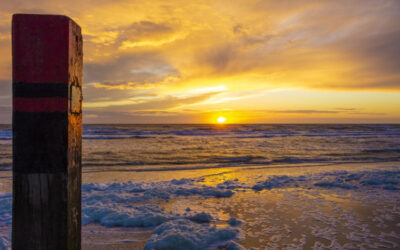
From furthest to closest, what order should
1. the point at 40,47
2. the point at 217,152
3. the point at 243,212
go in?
1. the point at 217,152
2. the point at 243,212
3. the point at 40,47

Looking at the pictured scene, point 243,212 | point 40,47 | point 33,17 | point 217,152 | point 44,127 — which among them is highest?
point 33,17

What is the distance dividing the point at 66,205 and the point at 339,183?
6.57 metres

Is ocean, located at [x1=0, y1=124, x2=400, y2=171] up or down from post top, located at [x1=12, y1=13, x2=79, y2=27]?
down

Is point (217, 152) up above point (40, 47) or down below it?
below

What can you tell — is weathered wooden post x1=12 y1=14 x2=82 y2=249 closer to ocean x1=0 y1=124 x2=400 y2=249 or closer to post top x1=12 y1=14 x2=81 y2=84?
post top x1=12 y1=14 x2=81 y2=84

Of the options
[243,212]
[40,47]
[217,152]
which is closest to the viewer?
[40,47]

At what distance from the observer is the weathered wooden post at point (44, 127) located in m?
1.29

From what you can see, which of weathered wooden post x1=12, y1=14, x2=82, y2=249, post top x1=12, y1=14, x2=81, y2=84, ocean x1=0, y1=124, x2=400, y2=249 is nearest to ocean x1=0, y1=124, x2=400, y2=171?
ocean x1=0, y1=124, x2=400, y2=249

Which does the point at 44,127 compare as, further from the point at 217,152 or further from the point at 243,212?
the point at 217,152

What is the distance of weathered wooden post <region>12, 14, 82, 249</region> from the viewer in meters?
1.29

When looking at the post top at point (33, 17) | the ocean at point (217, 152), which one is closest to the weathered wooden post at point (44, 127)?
the post top at point (33, 17)

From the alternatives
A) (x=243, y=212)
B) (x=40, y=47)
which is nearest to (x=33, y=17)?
(x=40, y=47)

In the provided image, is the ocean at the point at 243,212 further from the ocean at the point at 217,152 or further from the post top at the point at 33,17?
the ocean at the point at 217,152

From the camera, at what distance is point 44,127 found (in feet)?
4.33
